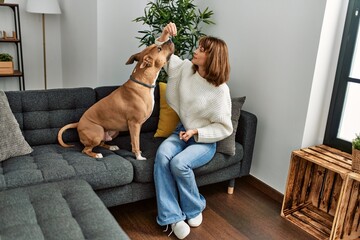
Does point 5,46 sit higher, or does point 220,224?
point 5,46

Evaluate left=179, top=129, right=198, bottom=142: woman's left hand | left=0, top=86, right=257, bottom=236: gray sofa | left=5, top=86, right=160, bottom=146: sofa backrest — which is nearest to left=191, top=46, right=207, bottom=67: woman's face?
left=179, top=129, right=198, bottom=142: woman's left hand

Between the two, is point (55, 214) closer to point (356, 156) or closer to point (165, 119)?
point (165, 119)

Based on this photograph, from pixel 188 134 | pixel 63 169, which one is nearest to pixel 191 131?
pixel 188 134

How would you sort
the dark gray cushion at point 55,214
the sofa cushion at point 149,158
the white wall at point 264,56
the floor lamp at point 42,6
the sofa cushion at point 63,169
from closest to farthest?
the dark gray cushion at point 55,214
the sofa cushion at point 63,169
the sofa cushion at point 149,158
the white wall at point 264,56
the floor lamp at point 42,6

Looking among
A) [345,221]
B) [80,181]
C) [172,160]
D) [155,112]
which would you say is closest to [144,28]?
[155,112]

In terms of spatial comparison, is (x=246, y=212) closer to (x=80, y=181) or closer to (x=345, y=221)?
(x=345, y=221)

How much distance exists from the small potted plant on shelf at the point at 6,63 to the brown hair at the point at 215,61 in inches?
96.2

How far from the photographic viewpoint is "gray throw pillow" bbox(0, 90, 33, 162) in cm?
200

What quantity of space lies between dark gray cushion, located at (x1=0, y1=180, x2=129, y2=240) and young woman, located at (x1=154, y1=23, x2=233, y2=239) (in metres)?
0.54

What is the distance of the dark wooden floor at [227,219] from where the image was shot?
7.00ft

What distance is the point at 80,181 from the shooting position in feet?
6.01

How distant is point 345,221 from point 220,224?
0.77 metres

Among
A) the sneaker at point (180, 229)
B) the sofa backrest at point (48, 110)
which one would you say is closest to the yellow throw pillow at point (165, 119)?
the sofa backrest at point (48, 110)

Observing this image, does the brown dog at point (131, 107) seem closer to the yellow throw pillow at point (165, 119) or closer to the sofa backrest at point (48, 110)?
the sofa backrest at point (48, 110)
